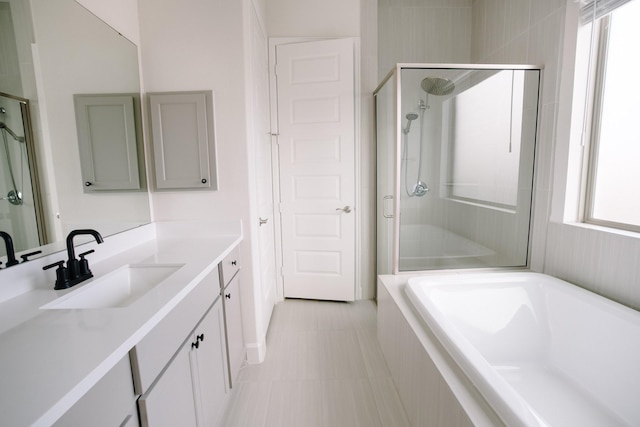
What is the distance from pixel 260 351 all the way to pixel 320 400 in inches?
20.9

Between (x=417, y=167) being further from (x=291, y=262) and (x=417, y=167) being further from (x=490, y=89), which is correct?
(x=291, y=262)

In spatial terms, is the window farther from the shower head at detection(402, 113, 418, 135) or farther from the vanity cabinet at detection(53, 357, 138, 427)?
the vanity cabinet at detection(53, 357, 138, 427)

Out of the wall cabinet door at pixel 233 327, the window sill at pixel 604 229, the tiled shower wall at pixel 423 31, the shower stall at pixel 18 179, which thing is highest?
the tiled shower wall at pixel 423 31

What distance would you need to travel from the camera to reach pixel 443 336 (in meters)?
1.19

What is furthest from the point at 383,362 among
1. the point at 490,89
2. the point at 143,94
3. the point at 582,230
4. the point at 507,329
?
the point at 143,94

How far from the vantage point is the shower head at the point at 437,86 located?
76.7 inches

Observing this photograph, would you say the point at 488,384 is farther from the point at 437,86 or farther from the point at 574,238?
the point at 437,86

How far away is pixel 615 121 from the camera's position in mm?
1544

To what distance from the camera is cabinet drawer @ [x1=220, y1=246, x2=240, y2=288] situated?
4.86 feet

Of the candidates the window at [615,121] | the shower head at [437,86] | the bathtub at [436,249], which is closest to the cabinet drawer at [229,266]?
the bathtub at [436,249]

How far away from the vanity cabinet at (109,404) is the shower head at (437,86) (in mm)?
2136

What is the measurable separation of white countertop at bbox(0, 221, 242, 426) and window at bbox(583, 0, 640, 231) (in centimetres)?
213

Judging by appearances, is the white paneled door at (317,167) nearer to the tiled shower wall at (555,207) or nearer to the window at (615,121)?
the tiled shower wall at (555,207)

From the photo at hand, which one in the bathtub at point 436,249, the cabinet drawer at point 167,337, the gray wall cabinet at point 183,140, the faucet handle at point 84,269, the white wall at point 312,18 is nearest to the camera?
the cabinet drawer at point 167,337
